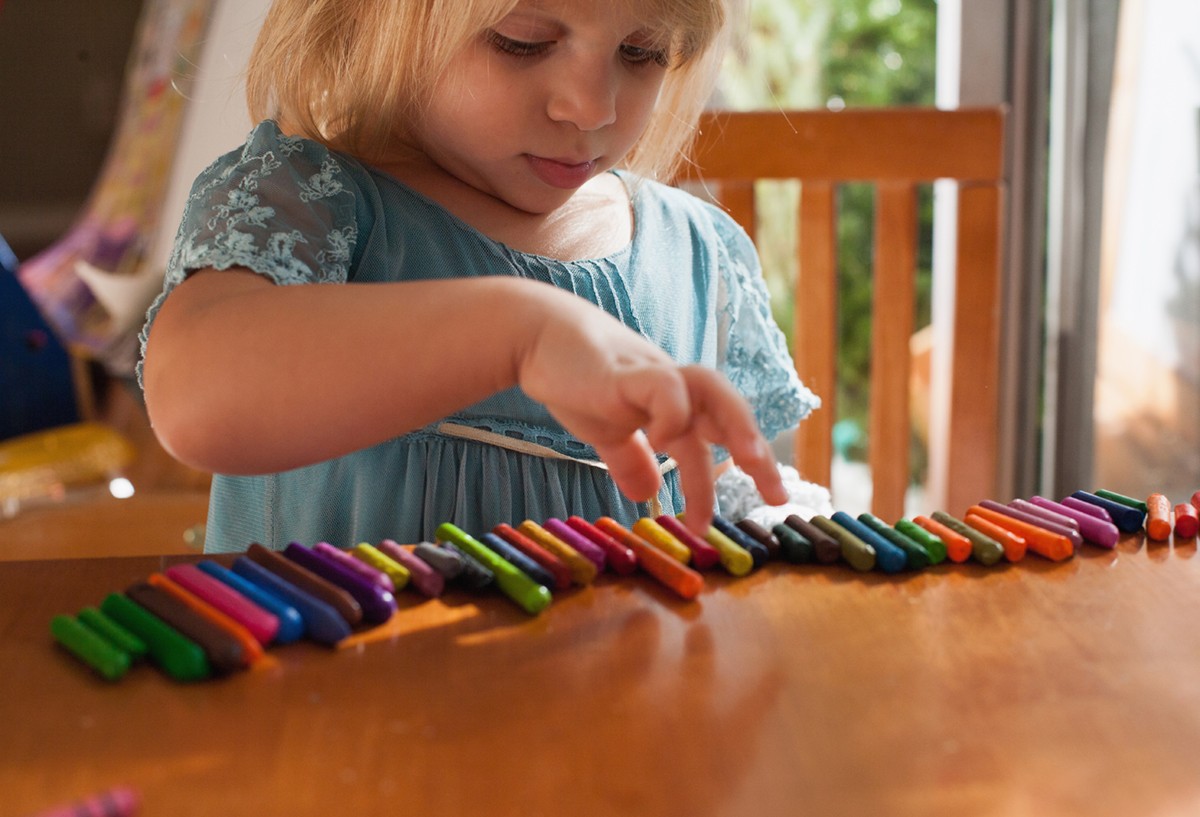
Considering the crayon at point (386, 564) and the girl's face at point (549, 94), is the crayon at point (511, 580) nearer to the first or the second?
the crayon at point (386, 564)

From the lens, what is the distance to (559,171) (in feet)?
2.46

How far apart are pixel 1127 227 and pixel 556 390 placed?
1330 millimetres

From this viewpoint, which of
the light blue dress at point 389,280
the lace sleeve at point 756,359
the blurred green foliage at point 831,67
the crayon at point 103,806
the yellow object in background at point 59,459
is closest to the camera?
the crayon at point 103,806

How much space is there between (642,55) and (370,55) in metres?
0.17

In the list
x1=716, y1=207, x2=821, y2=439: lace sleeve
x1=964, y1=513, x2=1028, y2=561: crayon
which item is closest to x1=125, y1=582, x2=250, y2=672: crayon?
x1=964, y1=513, x2=1028, y2=561: crayon

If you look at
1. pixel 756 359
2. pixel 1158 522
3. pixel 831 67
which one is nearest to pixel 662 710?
pixel 1158 522

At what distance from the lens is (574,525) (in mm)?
554

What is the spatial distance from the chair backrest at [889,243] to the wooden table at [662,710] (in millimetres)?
698

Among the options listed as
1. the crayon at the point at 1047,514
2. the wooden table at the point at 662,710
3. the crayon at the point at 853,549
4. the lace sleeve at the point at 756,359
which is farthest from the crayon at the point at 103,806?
the lace sleeve at the point at 756,359

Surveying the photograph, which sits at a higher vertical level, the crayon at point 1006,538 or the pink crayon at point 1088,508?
the crayon at point 1006,538

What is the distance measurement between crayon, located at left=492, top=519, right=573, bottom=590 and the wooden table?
0.01 metres

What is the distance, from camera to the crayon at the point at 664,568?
1.60ft

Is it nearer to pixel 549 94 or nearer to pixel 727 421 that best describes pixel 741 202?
pixel 549 94

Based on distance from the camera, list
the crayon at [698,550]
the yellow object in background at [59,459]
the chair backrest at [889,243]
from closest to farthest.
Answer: the crayon at [698,550] → the chair backrest at [889,243] → the yellow object in background at [59,459]
